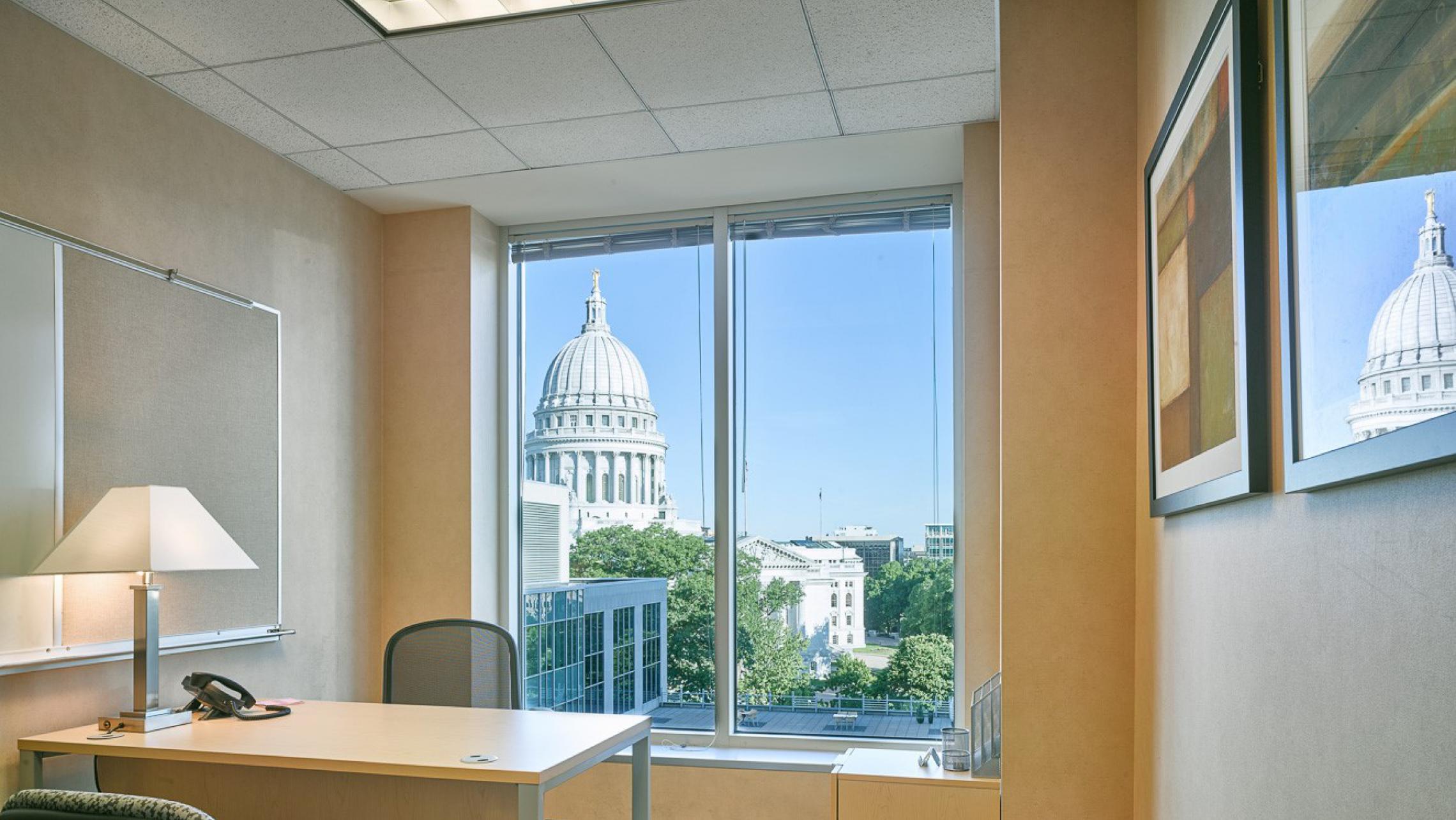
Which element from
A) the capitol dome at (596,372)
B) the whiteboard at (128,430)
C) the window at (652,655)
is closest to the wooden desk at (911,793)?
the window at (652,655)

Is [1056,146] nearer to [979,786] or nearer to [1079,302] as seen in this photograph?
[1079,302]

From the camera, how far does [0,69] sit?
2900mm

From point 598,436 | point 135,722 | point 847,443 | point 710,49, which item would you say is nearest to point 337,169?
point 598,436

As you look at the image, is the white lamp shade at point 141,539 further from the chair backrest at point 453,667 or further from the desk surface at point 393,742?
the chair backrest at point 453,667

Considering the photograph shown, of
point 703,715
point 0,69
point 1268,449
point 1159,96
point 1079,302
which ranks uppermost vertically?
point 0,69

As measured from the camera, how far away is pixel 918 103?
3.61 meters

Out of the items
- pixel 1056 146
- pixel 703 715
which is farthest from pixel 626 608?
pixel 1056 146

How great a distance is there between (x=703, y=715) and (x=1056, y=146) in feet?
9.00

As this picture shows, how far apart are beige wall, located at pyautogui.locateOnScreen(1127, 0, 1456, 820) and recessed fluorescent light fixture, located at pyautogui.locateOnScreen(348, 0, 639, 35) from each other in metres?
1.57

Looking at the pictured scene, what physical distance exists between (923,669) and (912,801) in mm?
1098

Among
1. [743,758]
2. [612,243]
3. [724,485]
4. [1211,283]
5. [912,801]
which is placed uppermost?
[612,243]

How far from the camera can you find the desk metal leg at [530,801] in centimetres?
242

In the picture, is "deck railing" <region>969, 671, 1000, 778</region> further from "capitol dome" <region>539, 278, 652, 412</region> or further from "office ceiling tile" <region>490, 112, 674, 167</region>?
"office ceiling tile" <region>490, 112, 674, 167</region>

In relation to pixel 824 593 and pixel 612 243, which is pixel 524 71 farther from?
pixel 824 593
